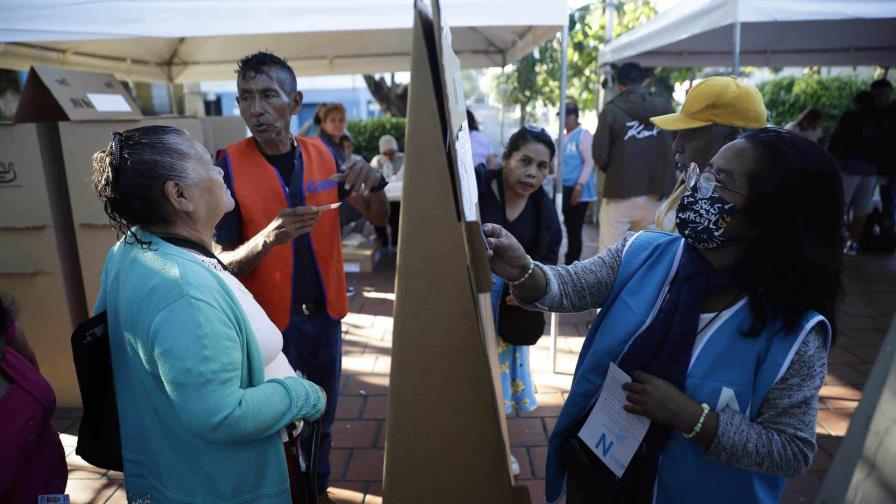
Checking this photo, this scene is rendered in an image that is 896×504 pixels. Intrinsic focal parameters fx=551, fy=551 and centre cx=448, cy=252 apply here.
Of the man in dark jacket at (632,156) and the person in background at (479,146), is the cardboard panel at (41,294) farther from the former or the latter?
the man in dark jacket at (632,156)

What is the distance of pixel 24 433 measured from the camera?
58.4 inches

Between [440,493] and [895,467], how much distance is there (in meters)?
0.52

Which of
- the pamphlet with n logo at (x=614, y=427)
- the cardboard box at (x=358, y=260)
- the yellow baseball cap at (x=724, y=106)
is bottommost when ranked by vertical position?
the cardboard box at (x=358, y=260)

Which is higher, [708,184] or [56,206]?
[708,184]

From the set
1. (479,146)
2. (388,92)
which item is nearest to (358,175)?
(479,146)

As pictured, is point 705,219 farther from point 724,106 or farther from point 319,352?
point 319,352

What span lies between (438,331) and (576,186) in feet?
A: 17.0

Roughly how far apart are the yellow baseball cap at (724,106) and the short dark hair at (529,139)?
1.91 ft

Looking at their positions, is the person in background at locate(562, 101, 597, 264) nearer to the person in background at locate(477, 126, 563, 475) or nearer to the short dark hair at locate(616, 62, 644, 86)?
the short dark hair at locate(616, 62, 644, 86)

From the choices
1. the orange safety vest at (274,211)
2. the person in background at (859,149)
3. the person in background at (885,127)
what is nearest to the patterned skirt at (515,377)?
the orange safety vest at (274,211)

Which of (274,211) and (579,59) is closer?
(274,211)

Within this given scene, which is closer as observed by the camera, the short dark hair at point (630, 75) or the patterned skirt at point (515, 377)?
the patterned skirt at point (515, 377)

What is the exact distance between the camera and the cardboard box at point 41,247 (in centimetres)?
299

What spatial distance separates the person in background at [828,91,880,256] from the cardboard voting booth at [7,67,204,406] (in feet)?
22.2
